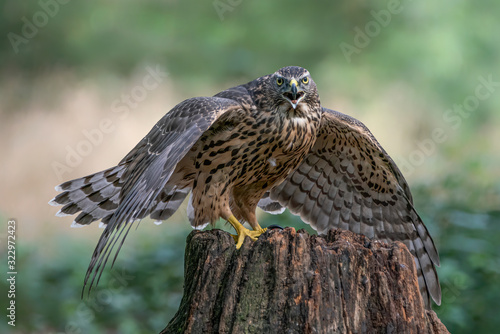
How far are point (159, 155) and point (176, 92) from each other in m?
5.59

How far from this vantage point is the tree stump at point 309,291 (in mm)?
3438

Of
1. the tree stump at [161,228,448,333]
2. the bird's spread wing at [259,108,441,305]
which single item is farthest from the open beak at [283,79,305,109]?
the tree stump at [161,228,448,333]

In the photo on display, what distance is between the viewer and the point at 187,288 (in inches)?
153

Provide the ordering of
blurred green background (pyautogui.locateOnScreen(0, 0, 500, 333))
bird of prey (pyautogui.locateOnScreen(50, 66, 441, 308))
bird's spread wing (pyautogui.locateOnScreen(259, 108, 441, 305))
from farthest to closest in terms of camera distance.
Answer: blurred green background (pyautogui.locateOnScreen(0, 0, 500, 333)), bird's spread wing (pyautogui.locateOnScreen(259, 108, 441, 305)), bird of prey (pyautogui.locateOnScreen(50, 66, 441, 308))

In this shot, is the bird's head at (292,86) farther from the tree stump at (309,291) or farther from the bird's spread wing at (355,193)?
the tree stump at (309,291)

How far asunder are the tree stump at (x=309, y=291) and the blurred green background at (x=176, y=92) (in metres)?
3.32

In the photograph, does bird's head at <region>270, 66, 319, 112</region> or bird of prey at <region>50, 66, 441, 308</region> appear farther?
bird's head at <region>270, 66, 319, 112</region>

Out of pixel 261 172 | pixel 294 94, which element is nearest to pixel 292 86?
pixel 294 94

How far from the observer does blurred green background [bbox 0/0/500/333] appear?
284 inches

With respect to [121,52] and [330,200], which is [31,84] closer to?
[121,52]

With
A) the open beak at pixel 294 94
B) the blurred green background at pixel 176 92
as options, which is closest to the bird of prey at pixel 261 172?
the open beak at pixel 294 94

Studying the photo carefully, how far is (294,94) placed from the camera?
4.54 meters

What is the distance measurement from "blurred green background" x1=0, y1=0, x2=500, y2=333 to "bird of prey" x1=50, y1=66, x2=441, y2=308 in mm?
1555

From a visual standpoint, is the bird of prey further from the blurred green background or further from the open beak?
the blurred green background
